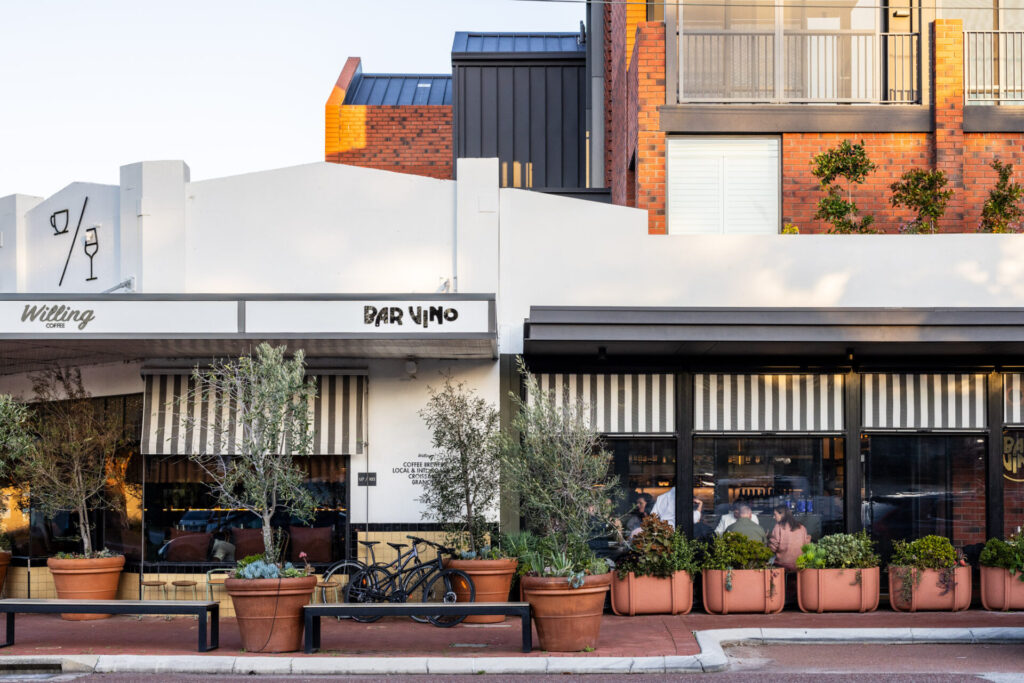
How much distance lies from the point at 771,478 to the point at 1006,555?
111 inches

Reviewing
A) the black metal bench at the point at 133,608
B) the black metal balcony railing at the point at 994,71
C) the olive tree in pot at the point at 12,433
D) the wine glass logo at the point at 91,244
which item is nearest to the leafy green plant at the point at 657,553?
the black metal bench at the point at 133,608

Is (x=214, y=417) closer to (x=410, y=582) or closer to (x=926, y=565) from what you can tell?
(x=410, y=582)

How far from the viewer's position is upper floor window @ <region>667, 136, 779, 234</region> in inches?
659

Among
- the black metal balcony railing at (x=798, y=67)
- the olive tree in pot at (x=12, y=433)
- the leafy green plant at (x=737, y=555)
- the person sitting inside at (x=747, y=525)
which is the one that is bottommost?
the leafy green plant at (x=737, y=555)

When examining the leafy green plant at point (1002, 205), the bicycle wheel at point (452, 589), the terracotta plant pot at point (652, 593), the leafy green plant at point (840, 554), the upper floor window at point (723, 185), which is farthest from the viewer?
the upper floor window at point (723, 185)

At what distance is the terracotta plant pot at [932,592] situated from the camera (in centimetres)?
1359

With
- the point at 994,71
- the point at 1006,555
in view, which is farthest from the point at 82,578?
the point at 994,71

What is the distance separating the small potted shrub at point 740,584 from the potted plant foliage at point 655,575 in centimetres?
24

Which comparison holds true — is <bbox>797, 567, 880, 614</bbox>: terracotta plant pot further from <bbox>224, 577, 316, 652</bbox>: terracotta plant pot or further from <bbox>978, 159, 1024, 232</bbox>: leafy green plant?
<bbox>224, 577, 316, 652</bbox>: terracotta plant pot

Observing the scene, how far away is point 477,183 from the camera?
46.5ft

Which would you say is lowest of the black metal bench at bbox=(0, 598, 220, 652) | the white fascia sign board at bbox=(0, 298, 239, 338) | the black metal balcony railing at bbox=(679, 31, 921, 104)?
the black metal bench at bbox=(0, 598, 220, 652)

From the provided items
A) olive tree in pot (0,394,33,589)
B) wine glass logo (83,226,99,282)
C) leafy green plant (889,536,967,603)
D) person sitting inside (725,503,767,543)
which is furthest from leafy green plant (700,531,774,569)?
wine glass logo (83,226,99,282)

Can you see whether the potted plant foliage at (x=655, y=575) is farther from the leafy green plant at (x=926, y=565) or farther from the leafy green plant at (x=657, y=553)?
the leafy green plant at (x=926, y=565)

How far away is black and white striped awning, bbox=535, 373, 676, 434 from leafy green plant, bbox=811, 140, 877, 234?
11.4 ft
